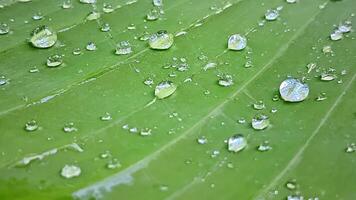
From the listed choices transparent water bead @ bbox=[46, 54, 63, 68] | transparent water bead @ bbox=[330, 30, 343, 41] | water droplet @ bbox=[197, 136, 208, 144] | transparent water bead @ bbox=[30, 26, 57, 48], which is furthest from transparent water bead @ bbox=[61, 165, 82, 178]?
transparent water bead @ bbox=[330, 30, 343, 41]

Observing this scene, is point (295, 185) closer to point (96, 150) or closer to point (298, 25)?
point (96, 150)

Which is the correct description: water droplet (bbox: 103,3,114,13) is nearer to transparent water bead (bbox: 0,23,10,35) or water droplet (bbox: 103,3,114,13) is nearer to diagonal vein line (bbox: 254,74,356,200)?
transparent water bead (bbox: 0,23,10,35)

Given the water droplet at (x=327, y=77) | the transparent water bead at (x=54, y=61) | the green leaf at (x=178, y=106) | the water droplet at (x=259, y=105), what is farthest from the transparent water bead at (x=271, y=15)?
the transparent water bead at (x=54, y=61)

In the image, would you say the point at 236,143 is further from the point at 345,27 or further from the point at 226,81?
the point at 345,27

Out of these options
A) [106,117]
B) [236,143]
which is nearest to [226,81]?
[236,143]

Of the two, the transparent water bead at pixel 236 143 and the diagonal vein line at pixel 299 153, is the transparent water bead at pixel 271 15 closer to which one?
the diagonal vein line at pixel 299 153
